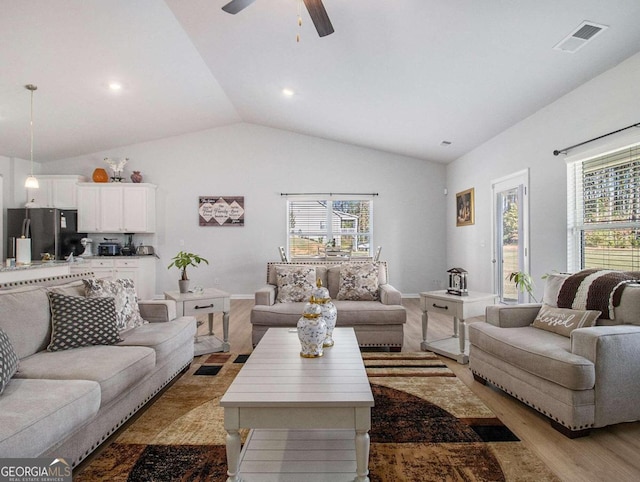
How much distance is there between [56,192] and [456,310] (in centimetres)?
687

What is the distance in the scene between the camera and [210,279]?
694 cm

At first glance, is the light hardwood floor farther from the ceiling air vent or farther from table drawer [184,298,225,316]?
the ceiling air vent

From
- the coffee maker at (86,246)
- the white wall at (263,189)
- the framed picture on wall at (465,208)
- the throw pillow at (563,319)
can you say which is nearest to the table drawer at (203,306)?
the throw pillow at (563,319)

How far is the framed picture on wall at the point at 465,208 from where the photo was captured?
5.96 meters

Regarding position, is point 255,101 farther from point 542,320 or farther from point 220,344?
point 542,320

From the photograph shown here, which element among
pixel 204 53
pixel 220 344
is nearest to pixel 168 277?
pixel 220 344

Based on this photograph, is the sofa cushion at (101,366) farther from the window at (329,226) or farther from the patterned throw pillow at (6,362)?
the window at (329,226)

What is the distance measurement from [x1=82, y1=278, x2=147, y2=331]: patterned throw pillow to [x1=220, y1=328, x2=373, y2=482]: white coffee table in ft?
4.10

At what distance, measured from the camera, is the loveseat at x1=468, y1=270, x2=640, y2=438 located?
2.04 meters

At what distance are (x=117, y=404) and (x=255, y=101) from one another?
4.75 meters

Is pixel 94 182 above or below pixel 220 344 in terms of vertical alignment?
above

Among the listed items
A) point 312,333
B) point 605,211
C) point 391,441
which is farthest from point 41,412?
point 605,211

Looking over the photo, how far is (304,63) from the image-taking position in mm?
4121

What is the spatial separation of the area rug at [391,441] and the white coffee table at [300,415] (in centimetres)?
19
